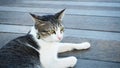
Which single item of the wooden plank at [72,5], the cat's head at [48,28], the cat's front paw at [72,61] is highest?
the cat's head at [48,28]

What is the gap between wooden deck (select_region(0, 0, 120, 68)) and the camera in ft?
5.31

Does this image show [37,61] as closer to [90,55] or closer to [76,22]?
[90,55]

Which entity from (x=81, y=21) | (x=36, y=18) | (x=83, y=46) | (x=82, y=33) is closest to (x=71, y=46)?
(x=83, y=46)

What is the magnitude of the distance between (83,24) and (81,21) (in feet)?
0.28

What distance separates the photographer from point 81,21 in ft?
7.37

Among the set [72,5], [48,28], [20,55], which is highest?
[48,28]

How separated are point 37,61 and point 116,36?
0.78 m

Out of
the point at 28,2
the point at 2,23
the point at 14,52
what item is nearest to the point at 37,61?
the point at 14,52

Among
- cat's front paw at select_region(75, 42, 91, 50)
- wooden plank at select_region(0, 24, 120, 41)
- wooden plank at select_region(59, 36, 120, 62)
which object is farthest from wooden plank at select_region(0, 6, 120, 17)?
cat's front paw at select_region(75, 42, 91, 50)

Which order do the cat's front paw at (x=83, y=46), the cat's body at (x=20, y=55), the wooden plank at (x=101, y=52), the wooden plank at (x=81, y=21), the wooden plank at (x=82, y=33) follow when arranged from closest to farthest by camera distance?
the cat's body at (x=20, y=55) < the wooden plank at (x=101, y=52) < the cat's front paw at (x=83, y=46) < the wooden plank at (x=82, y=33) < the wooden plank at (x=81, y=21)

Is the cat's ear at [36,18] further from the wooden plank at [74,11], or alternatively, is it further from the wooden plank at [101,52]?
the wooden plank at [74,11]

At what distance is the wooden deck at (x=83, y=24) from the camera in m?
1.62

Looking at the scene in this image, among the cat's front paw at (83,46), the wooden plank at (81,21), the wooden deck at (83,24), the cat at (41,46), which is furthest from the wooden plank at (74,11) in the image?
the cat at (41,46)

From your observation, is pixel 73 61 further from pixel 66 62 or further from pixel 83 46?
pixel 83 46
